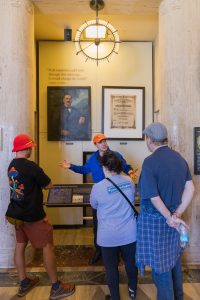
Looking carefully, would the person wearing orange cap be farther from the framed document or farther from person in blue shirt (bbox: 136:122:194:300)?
person in blue shirt (bbox: 136:122:194:300)

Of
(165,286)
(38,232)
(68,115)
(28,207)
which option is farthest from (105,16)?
(165,286)

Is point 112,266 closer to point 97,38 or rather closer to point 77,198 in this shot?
point 77,198

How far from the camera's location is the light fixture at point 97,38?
12.1ft

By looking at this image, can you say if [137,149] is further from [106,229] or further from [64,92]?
[106,229]

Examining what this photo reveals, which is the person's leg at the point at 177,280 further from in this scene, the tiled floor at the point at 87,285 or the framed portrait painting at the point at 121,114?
the framed portrait painting at the point at 121,114

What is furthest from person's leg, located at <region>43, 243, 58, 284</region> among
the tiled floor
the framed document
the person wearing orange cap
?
the framed document

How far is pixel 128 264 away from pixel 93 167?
1.28 metres

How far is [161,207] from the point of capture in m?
2.12

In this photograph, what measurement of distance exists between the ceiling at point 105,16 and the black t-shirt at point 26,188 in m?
2.00

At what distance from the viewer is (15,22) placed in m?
3.39

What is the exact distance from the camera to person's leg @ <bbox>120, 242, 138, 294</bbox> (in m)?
2.49

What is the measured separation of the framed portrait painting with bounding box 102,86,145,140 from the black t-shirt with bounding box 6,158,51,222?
7.66 ft

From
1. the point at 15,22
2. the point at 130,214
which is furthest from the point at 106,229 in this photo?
the point at 15,22

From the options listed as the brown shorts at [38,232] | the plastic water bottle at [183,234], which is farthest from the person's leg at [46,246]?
the plastic water bottle at [183,234]
